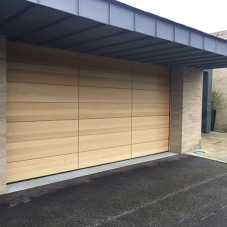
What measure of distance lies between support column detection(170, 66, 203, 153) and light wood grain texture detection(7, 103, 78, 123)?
A: 3804mm

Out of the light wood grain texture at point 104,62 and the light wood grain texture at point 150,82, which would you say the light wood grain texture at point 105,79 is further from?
the light wood grain texture at point 150,82

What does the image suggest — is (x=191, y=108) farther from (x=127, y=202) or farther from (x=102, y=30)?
(x=102, y=30)

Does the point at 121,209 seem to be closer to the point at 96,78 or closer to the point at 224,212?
the point at 224,212

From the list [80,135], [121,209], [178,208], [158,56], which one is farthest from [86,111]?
[178,208]

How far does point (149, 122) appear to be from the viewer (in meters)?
7.84

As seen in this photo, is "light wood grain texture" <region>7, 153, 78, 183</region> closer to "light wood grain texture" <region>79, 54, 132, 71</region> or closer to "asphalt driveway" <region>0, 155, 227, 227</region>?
"asphalt driveway" <region>0, 155, 227, 227</region>

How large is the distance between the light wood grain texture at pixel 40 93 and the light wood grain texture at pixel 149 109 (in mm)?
2135

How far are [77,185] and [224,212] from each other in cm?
285

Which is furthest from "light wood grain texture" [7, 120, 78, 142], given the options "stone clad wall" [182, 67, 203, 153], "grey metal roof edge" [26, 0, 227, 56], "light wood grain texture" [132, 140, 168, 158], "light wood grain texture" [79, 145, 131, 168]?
"stone clad wall" [182, 67, 203, 153]

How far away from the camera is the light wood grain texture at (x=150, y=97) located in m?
7.40

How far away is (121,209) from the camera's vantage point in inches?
161

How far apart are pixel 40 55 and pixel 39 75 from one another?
444 millimetres

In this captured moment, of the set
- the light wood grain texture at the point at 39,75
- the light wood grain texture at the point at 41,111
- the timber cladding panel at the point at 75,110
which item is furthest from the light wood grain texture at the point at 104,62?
the light wood grain texture at the point at 41,111

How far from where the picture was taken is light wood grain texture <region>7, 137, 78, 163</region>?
512cm
